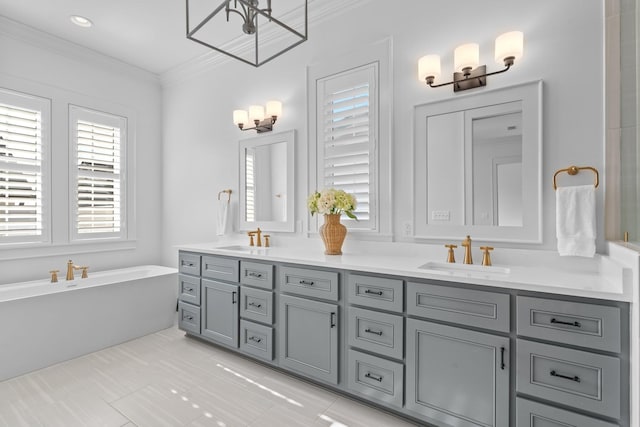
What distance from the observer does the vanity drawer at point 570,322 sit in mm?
1358

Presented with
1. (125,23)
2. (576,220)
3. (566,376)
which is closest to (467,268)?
(576,220)

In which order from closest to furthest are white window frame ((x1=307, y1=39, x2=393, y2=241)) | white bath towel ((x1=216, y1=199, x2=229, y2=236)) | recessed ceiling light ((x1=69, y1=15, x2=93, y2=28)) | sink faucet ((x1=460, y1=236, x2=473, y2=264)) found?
sink faucet ((x1=460, y1=236, x2=473, y2=264)), white window frame ((x1=307, y1=39, x2=393, y2=241)), recessed ceiling light ((x1=69, y1=15, x2=93, y2=28)), white bath towel ((x1=216, y1=199, x2=229, y2=236))

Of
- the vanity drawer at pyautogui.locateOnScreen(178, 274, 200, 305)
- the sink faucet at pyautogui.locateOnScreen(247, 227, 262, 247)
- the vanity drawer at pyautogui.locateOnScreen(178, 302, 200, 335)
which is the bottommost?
the vanity drawer at pyautogui.locateOnScreen(178, 302, 200, 335)

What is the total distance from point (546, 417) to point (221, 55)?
4.10m

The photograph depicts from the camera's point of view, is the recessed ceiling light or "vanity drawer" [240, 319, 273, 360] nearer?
"vanity drawer" [240, 319, 273, 360]

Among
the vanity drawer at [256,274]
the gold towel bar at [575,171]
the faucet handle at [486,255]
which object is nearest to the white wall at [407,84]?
the gold towel bar at [575,171]

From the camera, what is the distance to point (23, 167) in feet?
10.6

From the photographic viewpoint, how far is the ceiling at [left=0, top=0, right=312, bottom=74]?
2.85 meters

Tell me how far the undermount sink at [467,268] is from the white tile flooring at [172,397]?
958 mm

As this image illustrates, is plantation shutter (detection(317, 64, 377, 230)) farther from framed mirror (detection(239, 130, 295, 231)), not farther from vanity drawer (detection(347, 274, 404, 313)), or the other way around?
vanity drawer (detection(347, 274, 404, 313))

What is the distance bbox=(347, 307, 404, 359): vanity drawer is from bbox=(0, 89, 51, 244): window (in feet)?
11.1

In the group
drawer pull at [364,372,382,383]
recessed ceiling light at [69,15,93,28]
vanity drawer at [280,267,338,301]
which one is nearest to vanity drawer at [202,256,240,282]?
vanity drawer at [280,267,338,301]

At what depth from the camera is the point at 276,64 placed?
10.6 ft

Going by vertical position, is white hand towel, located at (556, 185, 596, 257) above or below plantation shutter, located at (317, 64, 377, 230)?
below
